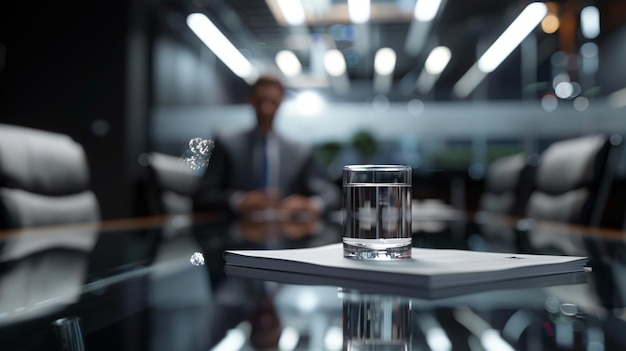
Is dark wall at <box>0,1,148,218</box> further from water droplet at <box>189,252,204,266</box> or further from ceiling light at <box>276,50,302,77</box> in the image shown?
water droplet at <box>189,252,204,266</box>

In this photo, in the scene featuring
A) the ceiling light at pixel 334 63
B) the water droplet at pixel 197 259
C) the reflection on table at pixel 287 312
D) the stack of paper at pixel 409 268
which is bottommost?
the reflection on table at pixel 287 312

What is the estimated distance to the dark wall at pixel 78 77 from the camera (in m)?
4.49

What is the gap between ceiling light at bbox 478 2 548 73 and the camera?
561 centimetres

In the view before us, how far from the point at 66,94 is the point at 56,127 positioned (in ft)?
0.93

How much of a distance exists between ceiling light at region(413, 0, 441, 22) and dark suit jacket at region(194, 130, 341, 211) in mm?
2993

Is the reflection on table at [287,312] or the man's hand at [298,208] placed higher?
the man's hand at [298,208]

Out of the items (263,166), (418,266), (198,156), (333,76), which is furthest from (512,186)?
(333,76)

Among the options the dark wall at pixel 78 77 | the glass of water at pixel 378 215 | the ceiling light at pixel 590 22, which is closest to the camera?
the glass of water at pixel 378 215

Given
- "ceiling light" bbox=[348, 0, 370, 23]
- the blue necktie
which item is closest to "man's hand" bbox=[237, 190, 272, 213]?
the blue necktie

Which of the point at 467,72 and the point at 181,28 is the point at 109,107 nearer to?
the point at 181,28

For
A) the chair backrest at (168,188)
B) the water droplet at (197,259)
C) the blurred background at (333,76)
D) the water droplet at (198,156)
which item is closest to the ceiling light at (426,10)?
the blurred background at (333,76)

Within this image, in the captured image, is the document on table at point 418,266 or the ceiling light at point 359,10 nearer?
the document on table at point 418,266

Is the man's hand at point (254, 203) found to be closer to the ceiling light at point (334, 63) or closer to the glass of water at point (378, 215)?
the glass of water at point (378, 215)

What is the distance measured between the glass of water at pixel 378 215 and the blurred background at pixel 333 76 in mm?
4147
